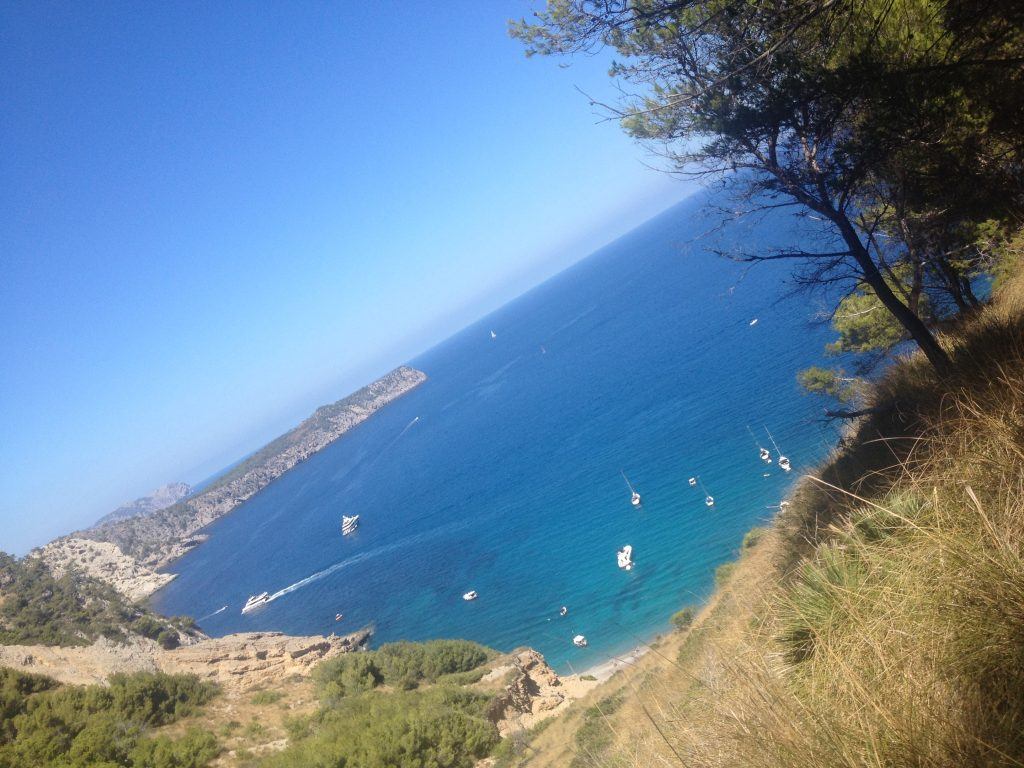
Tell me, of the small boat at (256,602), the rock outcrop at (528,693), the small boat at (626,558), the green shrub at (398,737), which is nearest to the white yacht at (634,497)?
the small boat at (626,558)

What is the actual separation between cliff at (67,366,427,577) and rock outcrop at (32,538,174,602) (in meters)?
2.39

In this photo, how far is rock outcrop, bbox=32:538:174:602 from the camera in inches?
2426

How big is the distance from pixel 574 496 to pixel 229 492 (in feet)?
436

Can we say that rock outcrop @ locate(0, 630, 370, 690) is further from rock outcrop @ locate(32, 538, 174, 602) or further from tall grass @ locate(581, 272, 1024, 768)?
rock outcrop @ locate(32, 538, 174, 602)

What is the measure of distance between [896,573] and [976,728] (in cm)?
92

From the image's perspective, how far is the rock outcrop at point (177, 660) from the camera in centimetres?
2211

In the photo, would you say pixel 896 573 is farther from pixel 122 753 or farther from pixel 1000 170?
pixel 122 753

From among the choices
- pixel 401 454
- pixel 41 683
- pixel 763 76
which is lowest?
pixel 401 454

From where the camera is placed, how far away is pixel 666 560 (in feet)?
96.2

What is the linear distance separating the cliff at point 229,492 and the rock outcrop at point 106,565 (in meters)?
2.39

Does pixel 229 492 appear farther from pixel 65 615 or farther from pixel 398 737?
pixel 398 737

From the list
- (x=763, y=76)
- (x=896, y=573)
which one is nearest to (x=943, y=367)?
(x=763, y=76)

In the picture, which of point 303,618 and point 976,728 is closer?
point 976,728

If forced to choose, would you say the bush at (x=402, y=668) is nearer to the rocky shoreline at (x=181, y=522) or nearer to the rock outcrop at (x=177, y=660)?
the rock outcrop at (x=177, y=660)
